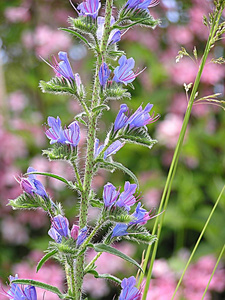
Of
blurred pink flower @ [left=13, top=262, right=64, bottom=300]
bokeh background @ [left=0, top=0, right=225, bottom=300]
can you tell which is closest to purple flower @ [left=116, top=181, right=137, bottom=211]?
bokeh background @ [left=0, top=0, right=225, bottom=300]

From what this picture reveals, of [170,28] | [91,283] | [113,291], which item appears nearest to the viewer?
[91,283]

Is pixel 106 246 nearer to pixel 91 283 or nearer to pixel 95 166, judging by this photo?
pixel 95 166

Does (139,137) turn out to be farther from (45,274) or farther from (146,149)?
(146,149)

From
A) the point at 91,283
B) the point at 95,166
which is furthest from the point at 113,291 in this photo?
the point at 95,166

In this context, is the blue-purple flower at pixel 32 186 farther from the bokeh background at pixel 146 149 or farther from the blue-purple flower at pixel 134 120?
the bokeh background at pixel 146 149

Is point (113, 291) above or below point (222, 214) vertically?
below

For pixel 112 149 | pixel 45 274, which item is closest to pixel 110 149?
pixel 112 149
